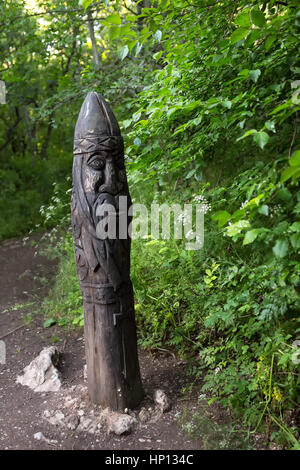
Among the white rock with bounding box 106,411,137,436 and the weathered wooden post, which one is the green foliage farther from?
the white rock with bounding box 106,411,137,436

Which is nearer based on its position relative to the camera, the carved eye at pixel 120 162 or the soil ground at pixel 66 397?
the soil ground at pixel 66 397

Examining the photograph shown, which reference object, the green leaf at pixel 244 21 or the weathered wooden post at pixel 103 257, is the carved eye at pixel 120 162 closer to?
the weathered wooden post at pixel 103 257

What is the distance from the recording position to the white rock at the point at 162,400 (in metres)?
3.21

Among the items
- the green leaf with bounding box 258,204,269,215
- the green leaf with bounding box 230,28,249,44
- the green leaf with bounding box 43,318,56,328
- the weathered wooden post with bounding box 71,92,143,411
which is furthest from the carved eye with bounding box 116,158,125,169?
the green leaf with bounding box 43,318,56,328

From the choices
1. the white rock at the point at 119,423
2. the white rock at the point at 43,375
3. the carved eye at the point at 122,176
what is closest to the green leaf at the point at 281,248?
the carved eye at the point at 122,176

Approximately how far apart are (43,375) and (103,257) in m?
1.60

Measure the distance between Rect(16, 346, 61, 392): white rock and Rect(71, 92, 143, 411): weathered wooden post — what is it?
71 centimetres

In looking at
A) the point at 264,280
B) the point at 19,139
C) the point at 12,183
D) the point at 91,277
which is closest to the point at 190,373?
the point at 264,280

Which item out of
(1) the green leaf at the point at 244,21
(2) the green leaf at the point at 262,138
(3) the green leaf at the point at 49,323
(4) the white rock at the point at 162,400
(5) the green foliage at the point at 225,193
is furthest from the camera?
(3) the green leaf at the point at 49,323

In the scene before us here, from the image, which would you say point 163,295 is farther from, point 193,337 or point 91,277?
point 91,277

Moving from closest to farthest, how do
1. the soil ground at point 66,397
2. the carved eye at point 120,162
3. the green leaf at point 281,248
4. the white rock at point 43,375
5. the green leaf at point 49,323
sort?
the green leaf at point 281,248
the soil ground at point 66,397
the carved eye at point 120,162
the white rock at point 43,375
the green leaf at point 49,323

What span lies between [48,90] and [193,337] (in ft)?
35.4

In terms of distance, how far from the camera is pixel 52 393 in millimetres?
3646

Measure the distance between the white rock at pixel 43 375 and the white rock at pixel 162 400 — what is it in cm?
98
